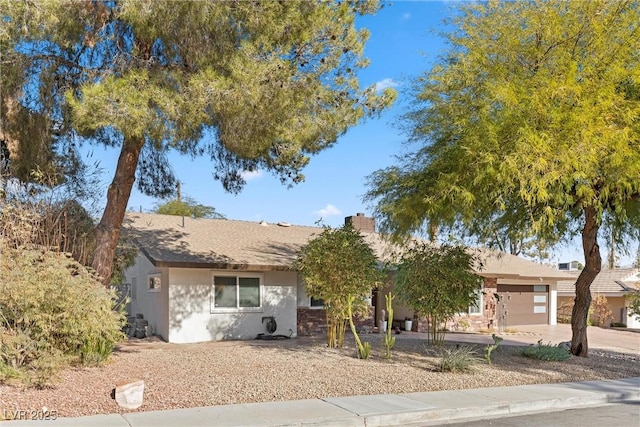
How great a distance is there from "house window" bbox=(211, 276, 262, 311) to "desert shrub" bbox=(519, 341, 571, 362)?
8587mm

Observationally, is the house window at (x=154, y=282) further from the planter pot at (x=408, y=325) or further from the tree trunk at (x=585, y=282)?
the tree trunk at (x=585, y=282)

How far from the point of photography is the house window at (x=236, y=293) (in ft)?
61.0

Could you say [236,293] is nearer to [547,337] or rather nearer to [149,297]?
[149,297]

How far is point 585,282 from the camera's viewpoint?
1502 cm

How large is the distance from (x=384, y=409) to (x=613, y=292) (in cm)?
2876

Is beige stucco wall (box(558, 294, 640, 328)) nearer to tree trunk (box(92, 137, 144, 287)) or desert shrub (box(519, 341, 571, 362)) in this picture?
desert shrub (box(519, 341, 571, 362))

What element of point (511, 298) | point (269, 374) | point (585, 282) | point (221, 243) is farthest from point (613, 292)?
point (269, 374)

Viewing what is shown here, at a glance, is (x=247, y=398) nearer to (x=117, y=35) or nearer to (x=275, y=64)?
(x=275, y=64)

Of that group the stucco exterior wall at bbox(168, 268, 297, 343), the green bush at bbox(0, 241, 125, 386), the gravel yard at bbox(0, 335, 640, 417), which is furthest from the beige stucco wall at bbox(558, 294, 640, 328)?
the green bush at bbox(0, 241, 125, 386)

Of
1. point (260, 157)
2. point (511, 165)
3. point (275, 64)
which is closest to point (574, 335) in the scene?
point (511, 165)

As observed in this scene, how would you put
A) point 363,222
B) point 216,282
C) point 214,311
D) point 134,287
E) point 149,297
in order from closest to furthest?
1. point 214,311
2. point 216,282
3. point 149,297
4. point 134,287
5. point 363,222

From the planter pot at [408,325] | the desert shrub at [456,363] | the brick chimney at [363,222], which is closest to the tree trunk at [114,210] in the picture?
the desert shrub at [456,363]

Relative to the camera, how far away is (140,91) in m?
11.4

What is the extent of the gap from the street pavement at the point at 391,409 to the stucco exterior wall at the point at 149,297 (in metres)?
9.73
